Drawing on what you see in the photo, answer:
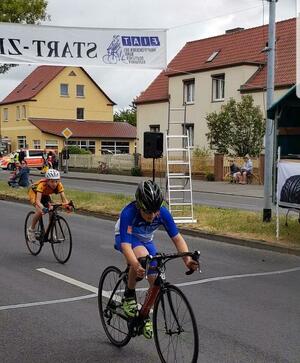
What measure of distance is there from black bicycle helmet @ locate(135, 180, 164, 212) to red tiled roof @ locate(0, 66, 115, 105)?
6501 cm

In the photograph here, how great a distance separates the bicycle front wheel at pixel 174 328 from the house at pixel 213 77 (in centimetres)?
3279

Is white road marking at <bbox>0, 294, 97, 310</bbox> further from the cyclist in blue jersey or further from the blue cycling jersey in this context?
the blue cycling jersey

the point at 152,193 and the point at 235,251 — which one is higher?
the point at 152,193

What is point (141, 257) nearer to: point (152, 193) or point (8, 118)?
point (152, 193)

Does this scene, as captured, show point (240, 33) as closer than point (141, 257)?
No

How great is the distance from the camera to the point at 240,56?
4216 centimetres

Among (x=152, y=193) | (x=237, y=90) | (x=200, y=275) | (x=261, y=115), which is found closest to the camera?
(x=152, y=193)

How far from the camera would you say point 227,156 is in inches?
1405

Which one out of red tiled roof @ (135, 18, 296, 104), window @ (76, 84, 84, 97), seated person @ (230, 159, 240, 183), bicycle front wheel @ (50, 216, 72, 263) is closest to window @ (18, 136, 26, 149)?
window @ (76, 84, 84, 97)

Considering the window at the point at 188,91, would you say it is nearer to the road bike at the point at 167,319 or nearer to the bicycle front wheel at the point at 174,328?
the road bike at the point at 167,319

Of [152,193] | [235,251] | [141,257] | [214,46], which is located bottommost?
[235,251]

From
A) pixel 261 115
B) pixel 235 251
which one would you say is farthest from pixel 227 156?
pixel 235 251

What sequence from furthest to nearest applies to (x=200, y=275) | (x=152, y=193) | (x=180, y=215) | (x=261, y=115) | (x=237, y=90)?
1. (x=237, y=90)
2. (x=261, y=115)
3. (x=180, y=215)
4. (x=200, y=275)
5. (x=152, y=193)

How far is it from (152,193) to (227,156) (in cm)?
3112
